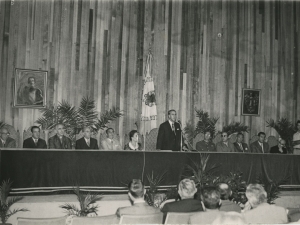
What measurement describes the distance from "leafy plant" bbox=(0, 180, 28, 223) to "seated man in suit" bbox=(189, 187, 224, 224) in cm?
244

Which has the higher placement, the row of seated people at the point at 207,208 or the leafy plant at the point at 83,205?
the row of seated people at the point at 207,208

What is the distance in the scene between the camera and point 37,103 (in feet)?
26.8

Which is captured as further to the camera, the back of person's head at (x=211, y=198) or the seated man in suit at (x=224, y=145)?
the seated man in suit at (x=224, y=145)

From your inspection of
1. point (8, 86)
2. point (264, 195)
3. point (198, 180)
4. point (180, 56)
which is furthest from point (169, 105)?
point (264, 195)

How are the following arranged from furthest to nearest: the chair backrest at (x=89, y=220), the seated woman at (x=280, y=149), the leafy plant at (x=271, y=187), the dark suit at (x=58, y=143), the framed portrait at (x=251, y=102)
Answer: the framed portrait at (x=251, y=102) → the seated woman at (x=280, y=149) → the dark suit at (x=58, y=143) → the leafy plant at (x=271, y=187) → the chair backrest at (x=89, y=220)

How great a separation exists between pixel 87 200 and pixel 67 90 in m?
4.35

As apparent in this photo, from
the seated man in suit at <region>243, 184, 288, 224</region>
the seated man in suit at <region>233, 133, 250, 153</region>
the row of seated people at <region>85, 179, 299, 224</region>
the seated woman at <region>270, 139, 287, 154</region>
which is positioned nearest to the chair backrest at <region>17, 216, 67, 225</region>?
the row of seated people at <region>85, 179, 299, 224</region>

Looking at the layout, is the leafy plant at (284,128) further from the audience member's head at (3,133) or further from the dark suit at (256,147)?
the audience member's head at (3,133)

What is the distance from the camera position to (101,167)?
16.6 feet

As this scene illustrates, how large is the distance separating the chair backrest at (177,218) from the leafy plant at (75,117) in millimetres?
5534

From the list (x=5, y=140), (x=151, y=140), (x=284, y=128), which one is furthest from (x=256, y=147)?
(x=5, y=140)

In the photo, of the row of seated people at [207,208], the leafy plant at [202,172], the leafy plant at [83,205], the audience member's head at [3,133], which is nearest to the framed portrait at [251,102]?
the leafy plant at [202,172]

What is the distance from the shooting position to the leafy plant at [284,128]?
9.74 m

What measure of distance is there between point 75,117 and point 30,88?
3.85 ft
